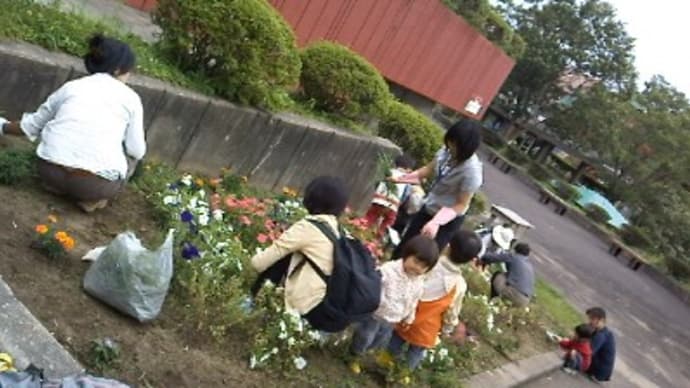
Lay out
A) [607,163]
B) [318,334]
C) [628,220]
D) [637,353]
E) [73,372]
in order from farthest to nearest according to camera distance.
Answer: [607,163]
[628,220]
[637,353]
[318,334]
[73,372]

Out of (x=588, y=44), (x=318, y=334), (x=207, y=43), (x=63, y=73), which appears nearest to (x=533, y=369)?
(x=318, y=334)

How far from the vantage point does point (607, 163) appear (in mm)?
39438

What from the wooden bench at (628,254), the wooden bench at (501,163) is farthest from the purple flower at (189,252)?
the wooden bench at (501,163)

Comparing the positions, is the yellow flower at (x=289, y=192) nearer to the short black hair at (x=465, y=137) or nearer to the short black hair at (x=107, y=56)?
the short black hair at (x=465, y=137)

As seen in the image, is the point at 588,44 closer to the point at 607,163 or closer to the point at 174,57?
the point at 607,163

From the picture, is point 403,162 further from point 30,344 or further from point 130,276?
point 30,344

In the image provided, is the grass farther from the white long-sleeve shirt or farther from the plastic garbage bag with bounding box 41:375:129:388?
the plastic garbage bag with bounding box 41:375:129:388

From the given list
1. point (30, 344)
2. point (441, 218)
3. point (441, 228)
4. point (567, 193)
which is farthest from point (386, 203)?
point (567, 193)

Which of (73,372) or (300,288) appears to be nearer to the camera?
(73,372)

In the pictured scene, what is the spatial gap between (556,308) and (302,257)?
8.38 meters

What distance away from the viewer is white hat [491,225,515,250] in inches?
390

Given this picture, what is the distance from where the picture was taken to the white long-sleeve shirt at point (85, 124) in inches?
164

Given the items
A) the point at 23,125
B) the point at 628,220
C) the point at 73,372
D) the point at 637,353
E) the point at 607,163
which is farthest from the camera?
the point at 607,163

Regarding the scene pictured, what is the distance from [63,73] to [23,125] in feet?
2.36
